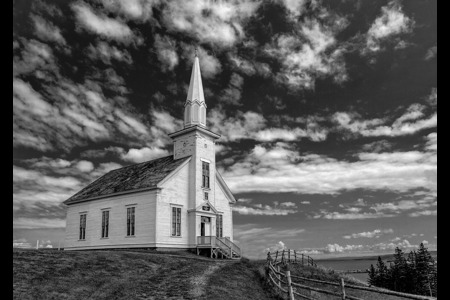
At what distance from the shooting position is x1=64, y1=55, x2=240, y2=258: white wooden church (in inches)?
1189

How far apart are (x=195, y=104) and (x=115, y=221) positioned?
1272 cm

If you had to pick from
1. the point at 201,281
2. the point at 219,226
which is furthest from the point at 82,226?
the point at 201,281

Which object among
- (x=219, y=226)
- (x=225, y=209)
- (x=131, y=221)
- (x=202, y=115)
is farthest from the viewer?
(x=225, y=209)

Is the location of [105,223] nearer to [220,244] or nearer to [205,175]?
[205,175]

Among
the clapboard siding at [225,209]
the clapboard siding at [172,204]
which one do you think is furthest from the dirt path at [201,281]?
the clapboard siding at [225,209]

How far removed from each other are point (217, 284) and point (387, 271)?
7636 cm

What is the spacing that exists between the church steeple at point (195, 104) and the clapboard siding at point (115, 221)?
26.9 ft

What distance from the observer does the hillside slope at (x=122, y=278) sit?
14.4m

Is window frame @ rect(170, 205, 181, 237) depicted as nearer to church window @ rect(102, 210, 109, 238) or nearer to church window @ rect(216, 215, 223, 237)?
church window @ rect(216, 215, 223, 237)

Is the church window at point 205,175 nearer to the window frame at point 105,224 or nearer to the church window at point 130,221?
the church window at point 130,221

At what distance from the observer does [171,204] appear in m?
30.8

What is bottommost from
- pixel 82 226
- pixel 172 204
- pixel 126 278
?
pixel 126 278

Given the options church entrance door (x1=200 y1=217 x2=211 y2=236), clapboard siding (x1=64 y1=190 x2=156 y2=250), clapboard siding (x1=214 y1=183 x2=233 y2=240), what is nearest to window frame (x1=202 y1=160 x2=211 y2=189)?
clapboard siding (x1=214 y1=183 x2=233 y2=240)

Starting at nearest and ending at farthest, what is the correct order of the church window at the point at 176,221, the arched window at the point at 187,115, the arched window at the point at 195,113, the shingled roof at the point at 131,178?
the church window at the point at 176,221, the shingled roof at the point at 131,178, the arched window at the point at 195,113, the arched window at the point at 187,115
